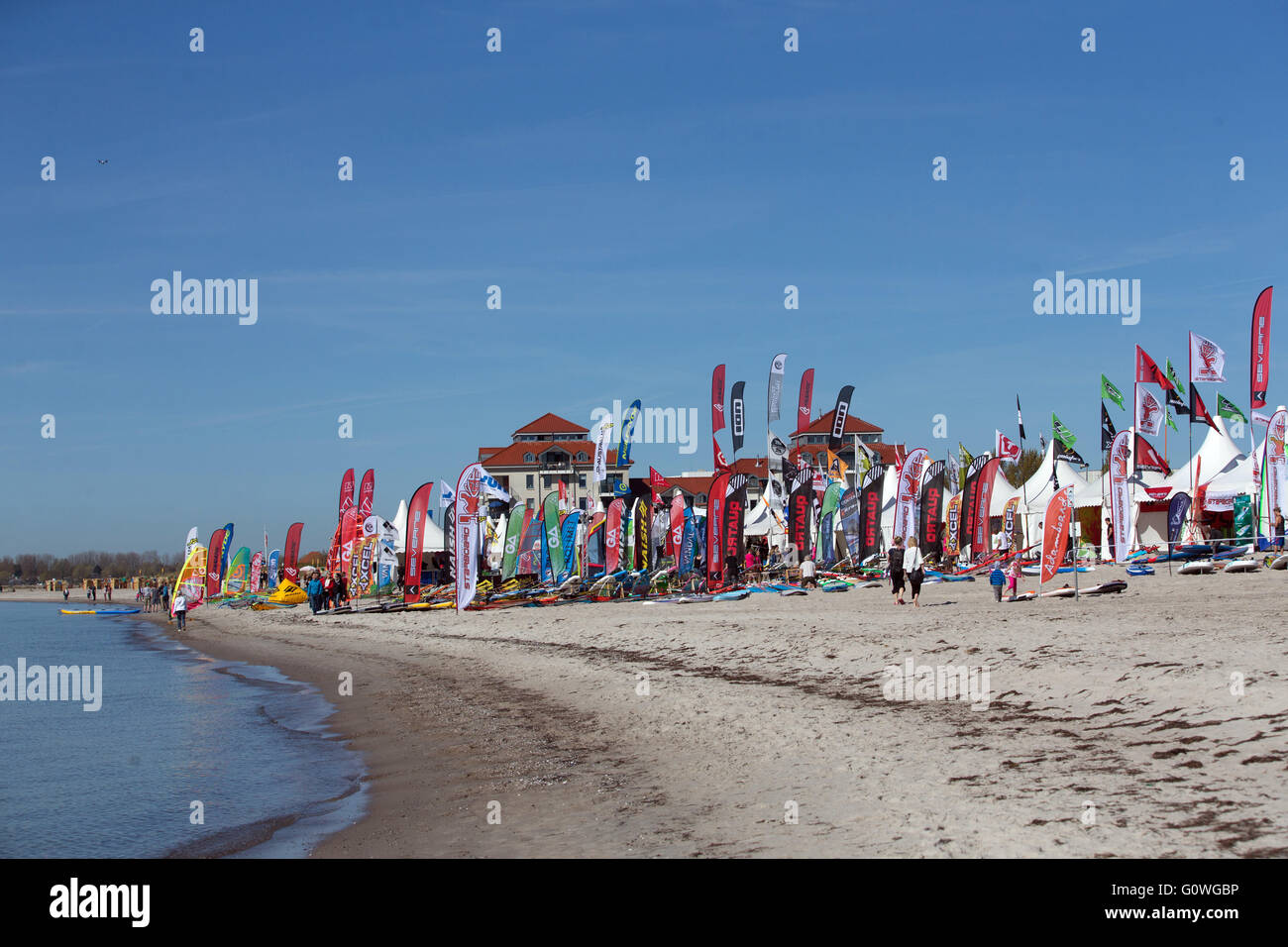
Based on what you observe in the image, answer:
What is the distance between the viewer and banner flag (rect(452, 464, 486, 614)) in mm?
30031

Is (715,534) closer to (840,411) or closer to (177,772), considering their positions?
(840,411)

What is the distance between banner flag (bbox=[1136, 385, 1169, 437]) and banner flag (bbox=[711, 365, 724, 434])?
16.5m

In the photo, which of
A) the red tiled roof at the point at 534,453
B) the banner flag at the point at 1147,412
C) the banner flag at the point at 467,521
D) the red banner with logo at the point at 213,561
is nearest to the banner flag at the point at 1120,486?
the banner flag at the point at 1147,412

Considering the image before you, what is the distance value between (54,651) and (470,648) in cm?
1792

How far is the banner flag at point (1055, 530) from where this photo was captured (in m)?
21.7

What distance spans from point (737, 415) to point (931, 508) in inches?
565

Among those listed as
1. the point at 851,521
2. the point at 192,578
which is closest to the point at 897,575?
the point at 851,521

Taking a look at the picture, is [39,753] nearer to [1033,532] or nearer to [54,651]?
[54,651]

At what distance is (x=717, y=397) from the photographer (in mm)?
43969

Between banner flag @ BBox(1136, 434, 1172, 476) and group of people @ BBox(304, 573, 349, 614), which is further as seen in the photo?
group of people @ BBox(304, 573, 349, 614)

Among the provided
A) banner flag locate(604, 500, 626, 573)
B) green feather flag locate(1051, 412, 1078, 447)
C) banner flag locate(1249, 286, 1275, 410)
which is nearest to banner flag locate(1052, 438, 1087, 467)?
green feather flag locate(1051, 412, 1078, 447)

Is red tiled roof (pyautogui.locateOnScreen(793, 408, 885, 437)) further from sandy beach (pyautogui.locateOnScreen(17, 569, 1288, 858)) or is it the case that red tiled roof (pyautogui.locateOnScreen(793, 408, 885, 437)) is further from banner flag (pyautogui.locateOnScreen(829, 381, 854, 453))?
sandy beach (pyautogui.locateOnScreen(17, 569, 1288, 858))

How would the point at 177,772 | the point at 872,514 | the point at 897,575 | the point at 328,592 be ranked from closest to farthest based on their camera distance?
the point at 177,772 < the point at 897,575 < the point at 872,514 < the point at 328,592
